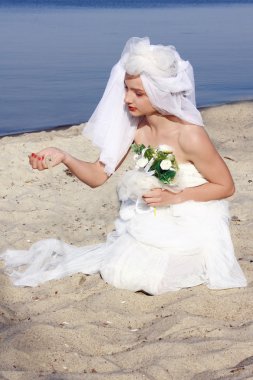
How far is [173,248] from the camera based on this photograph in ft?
19.4

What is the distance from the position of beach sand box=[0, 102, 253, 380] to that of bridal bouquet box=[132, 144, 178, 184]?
72 centimetres

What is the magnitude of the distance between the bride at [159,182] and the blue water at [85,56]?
5.97m

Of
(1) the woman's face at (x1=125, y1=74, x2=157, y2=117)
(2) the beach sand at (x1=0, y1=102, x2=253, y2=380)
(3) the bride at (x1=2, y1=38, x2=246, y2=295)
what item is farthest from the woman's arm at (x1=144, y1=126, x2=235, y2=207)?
(2) the beach sand at (x1=0, y1=102, x2=253, y2=380)

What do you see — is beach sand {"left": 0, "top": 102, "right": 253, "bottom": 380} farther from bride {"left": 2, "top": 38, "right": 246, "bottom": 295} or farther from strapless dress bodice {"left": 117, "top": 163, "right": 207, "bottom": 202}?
strapless dress bodice {"left": 117, "top": 163, "right": 207, "bottom": 202}

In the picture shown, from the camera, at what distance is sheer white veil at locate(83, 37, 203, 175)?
567cm

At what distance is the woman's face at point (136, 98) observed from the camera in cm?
574

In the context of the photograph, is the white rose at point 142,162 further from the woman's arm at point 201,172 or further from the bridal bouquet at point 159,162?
the woman's arm at point 201,172

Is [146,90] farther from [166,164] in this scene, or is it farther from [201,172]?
[201,172]

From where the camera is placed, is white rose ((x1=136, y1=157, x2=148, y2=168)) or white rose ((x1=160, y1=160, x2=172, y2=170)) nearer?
white rose ((x1=160, y1=160, x2=172, y2=170))

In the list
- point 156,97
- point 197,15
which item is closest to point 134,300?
point 156,97

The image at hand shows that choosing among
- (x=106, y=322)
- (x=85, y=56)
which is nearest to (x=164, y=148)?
(x=106, y=322)

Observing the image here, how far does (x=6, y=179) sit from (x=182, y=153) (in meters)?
3.27

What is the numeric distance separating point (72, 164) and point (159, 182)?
57 cm

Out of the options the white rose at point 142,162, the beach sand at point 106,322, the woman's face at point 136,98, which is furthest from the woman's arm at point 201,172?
the beach sand at point 106,322
